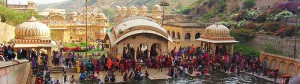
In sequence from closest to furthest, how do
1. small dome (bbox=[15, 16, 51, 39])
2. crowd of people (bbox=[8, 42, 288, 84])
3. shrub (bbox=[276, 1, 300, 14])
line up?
crowd of people (bbox=[8, 42, 288, 84]) → small dome (bbox=[15, 16, 51, 39]) → shrub (bbox=[276, 1, 300, 14])

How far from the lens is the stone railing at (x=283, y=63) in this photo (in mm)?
18619

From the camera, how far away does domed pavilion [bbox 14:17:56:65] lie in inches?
757

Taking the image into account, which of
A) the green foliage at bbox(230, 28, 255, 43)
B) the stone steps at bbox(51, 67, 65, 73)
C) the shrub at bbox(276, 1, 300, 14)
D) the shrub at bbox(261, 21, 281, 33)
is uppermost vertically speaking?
the shrub at bbox(276, 1, 300, 14)

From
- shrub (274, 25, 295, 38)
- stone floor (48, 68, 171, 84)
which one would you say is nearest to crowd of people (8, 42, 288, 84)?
stone floor (48, 68, 171, 84)

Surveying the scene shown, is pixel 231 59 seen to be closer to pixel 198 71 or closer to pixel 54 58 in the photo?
pixel 198 71

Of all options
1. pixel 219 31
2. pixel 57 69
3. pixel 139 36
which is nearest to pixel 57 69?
pixel 57 69

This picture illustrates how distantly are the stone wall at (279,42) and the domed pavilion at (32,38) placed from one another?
56.2 ft

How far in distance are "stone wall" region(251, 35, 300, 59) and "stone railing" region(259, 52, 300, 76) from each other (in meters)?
3.37

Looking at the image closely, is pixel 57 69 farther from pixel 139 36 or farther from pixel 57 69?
pixel 139 36

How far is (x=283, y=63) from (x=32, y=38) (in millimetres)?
15677

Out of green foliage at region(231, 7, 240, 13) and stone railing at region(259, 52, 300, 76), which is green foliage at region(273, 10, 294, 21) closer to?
stone railing at region(259, 52, 300, 76)

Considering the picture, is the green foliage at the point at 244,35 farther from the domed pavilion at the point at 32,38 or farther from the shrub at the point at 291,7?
the domed pavilion at the point at 32,38

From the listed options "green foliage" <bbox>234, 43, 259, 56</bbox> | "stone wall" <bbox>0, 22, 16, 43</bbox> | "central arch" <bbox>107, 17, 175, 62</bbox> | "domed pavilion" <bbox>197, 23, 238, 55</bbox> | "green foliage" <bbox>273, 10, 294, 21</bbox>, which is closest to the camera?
"central arch" <bbox>107, 17, 175, 62</bbox>

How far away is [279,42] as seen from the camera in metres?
25.3
